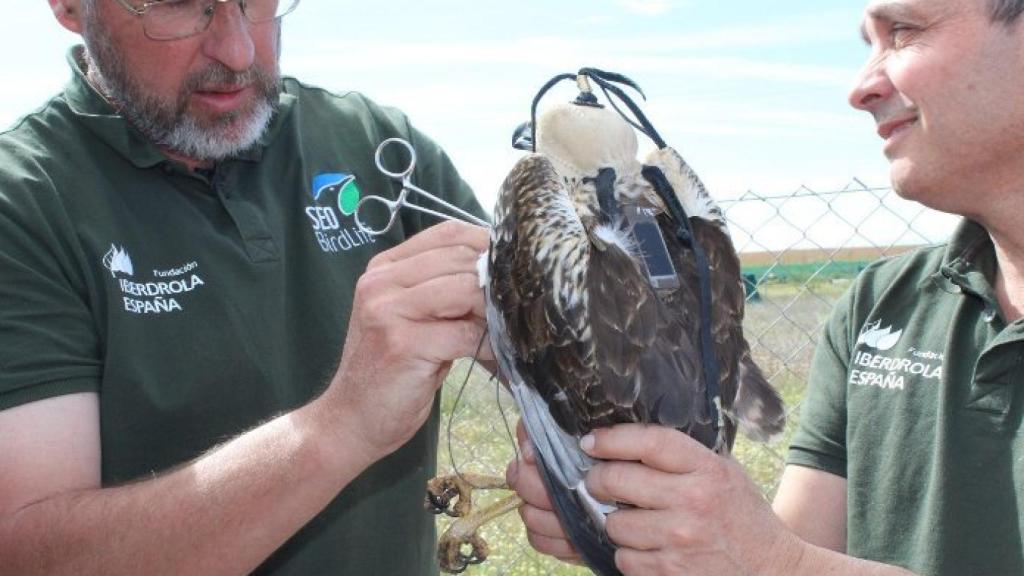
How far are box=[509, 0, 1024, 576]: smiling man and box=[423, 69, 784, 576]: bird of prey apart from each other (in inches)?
5.0

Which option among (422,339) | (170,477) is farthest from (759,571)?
(170,477)

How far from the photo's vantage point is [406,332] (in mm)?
2068

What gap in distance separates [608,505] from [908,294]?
115 cm

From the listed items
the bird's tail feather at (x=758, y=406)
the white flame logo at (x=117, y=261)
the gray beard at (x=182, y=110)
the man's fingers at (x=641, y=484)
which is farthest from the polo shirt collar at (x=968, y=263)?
the white flame logo at (x=117, y=261)

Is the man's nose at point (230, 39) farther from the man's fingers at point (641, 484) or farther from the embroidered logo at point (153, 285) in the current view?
the man's fingers at point (641, 484)

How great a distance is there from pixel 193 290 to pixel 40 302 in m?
0.37

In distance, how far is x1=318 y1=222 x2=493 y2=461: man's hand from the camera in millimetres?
2066

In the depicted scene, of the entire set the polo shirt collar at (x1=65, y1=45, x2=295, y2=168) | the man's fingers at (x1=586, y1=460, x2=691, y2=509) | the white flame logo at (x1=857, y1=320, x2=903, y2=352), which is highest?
the polo shirt collar at (x1=65, y1=45, x2=295, y2=168)

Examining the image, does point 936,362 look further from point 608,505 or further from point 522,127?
point 522,127

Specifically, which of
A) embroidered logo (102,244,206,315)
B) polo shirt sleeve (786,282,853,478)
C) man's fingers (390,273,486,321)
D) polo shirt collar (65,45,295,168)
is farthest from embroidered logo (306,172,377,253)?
polo shirt sleeve (786,282,853,478)

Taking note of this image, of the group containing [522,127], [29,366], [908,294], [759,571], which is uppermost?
[522,127]

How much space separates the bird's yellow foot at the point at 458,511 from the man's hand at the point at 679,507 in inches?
27.2

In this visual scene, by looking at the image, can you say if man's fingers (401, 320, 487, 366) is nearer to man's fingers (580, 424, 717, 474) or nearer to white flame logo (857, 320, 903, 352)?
man's fingers (580, 424, 717, 474)

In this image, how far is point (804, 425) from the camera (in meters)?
2.79
